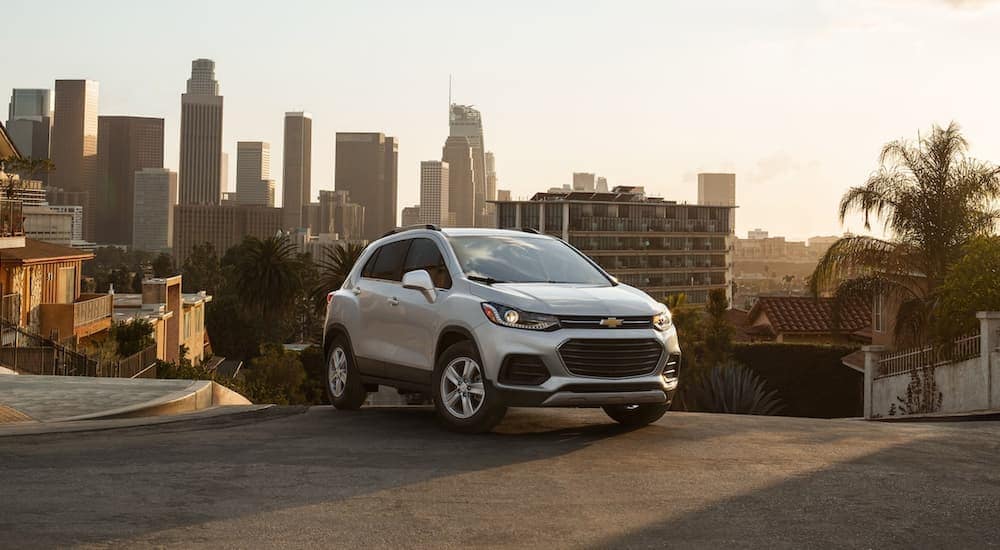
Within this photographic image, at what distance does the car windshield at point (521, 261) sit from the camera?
10.2 m

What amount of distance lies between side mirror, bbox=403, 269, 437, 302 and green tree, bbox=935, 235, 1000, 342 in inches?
557

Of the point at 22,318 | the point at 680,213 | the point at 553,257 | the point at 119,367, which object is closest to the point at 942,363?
the point at 553,257

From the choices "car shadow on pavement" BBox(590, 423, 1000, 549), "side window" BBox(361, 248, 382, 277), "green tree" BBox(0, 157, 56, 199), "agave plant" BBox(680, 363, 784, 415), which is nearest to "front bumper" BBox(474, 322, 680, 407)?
"car shadow on pavement" BBox(590, 423, 1000, 549)

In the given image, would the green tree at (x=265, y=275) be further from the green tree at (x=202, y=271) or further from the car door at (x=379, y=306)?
the car door at (x=379, y=306)

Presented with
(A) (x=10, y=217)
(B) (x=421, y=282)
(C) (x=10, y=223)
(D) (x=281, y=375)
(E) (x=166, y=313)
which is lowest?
(D) (x=281, y=375)

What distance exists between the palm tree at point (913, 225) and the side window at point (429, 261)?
19.0m

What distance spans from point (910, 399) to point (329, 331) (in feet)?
52.8

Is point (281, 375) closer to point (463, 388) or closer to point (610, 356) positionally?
point (463, 388)

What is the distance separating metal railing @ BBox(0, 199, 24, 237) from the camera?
3000 centimetres

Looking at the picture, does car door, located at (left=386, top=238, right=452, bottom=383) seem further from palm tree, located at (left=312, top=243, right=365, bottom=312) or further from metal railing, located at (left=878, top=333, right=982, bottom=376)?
palm tree, located at (left=312, top=243, right=365, bottom=312)

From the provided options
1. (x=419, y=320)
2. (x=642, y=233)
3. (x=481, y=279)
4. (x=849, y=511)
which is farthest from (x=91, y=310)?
(x=642, y=233)

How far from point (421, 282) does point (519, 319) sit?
1.25 meters

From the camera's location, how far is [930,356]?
74.8ft

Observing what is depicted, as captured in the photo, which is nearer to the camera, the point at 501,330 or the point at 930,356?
the point at 501,330
